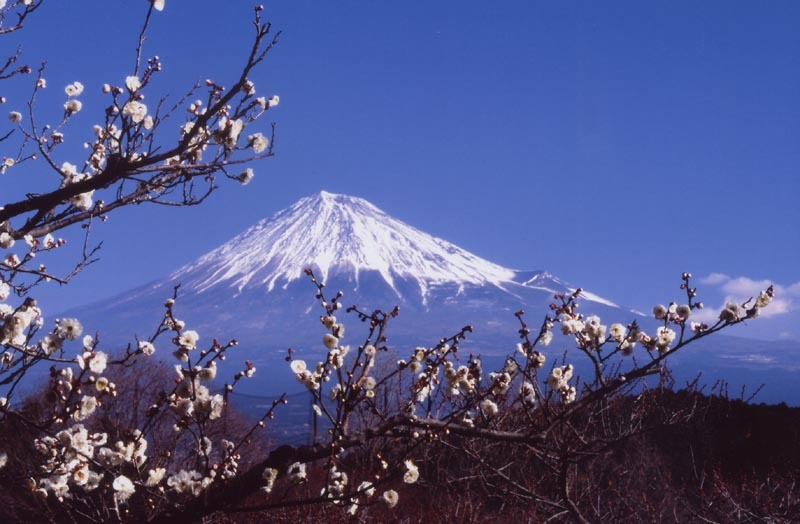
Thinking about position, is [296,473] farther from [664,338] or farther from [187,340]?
[664,338]

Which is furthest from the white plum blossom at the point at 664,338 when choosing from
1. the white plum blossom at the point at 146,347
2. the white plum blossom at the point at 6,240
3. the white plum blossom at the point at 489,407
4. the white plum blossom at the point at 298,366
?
the white plum blossom at the point at 6,240

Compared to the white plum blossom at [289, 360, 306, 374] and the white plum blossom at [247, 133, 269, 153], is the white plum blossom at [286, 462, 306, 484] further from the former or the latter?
the white plum blossom at [247, 133, 269, 153]

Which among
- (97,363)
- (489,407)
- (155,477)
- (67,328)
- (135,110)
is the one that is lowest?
(155,477)

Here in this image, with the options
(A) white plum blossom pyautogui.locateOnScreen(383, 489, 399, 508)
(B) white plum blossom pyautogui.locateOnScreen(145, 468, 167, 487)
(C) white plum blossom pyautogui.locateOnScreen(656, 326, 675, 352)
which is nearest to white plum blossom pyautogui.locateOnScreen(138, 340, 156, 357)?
(B) white plum blossom pyautogui.locateOnScreen(145, 468, 167, 487)

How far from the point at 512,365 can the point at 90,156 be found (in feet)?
→ 11.2

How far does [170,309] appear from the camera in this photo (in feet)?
10.7

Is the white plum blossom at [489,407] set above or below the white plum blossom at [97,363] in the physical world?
below

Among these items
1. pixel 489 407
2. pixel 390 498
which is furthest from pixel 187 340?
pixel 489 407

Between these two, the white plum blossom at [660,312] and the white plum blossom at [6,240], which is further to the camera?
the white plum blossom at [660,312]

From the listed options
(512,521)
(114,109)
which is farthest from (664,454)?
(114,109)

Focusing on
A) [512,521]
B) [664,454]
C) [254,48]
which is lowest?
[512,521]

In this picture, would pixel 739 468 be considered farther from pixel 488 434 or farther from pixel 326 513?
pixel 488 434

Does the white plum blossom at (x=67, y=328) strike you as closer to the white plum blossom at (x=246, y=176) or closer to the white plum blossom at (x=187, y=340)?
the white plum blossom at (x=187, y=340)

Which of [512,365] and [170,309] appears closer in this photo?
[170,309]
